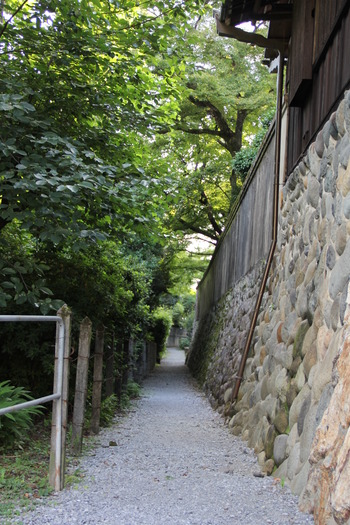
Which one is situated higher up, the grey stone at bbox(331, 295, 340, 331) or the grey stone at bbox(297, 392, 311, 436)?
the grey stone at bbox(331, 295, 340, 331)

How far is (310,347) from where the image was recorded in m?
4.20

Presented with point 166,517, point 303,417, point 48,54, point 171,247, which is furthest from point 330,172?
point 171,247

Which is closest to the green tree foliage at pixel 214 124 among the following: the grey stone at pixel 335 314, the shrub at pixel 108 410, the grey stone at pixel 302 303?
the shrub at pixel 108 410

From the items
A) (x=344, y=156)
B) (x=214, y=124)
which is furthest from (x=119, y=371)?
(x=214, y=124)

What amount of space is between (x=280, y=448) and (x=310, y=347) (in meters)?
1.00

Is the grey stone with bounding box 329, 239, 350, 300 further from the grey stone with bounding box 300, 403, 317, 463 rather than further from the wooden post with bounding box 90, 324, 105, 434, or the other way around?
the wooden post with bounding box 90, 324, 105, 434

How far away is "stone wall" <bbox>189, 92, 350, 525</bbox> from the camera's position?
115 inches

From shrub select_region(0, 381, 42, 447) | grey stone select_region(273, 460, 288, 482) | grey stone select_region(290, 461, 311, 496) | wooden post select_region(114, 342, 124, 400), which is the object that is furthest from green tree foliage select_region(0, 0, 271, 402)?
grey stone select_region(290, 461, 311, 496)

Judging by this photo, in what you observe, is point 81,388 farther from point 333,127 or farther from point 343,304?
point 333,127

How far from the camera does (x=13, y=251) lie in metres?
6.95

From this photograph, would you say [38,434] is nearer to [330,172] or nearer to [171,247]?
[330,172]

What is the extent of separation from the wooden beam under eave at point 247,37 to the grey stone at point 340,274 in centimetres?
473

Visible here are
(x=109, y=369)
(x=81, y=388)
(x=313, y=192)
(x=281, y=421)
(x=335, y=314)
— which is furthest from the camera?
(x=109, y=369)

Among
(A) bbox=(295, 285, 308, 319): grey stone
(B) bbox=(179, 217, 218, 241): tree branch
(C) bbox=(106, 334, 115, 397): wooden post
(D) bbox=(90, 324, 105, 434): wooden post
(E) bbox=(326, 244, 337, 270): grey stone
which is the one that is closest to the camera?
(E) bbox=(326, 244, 337, 270): grey stone
